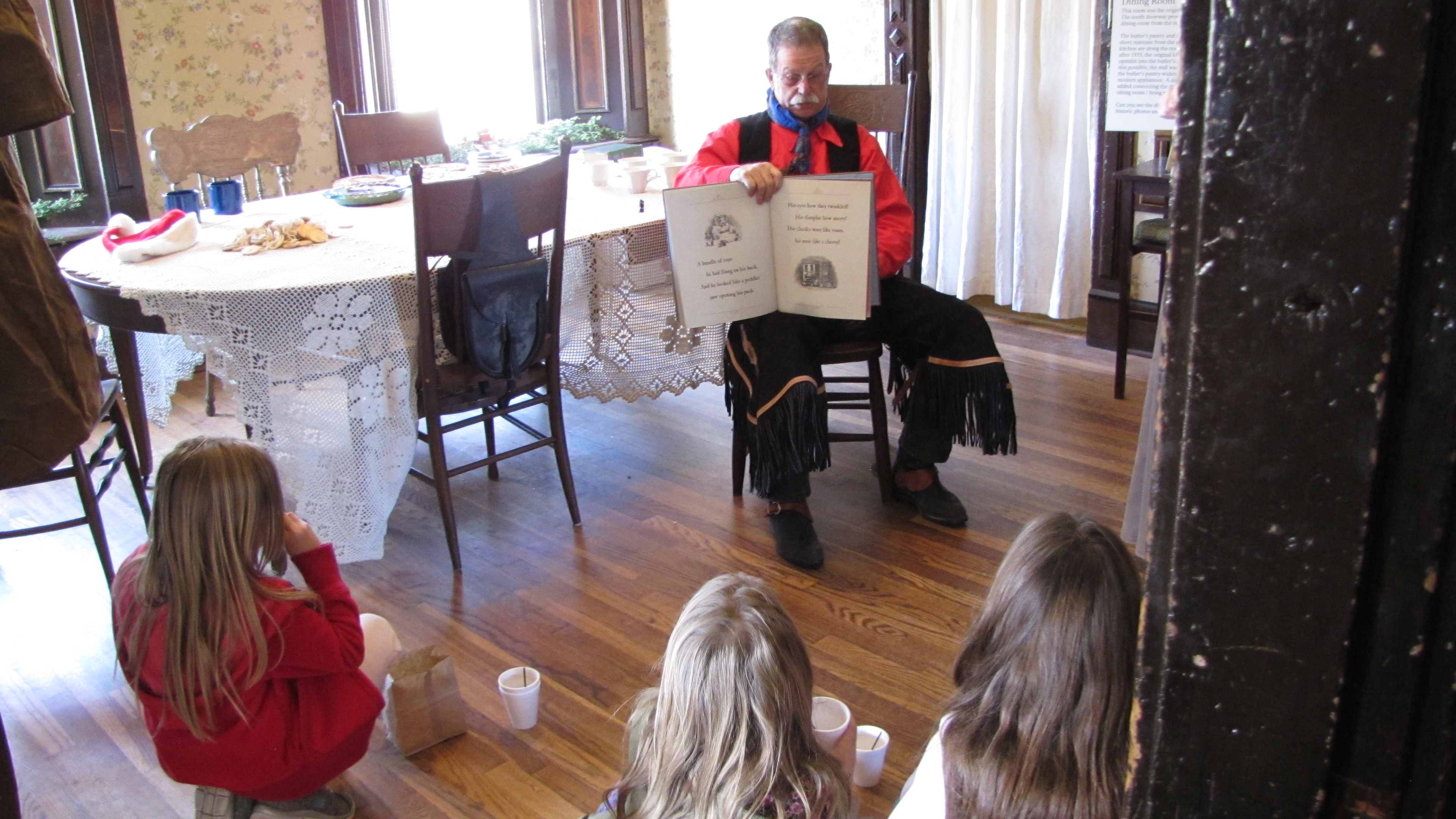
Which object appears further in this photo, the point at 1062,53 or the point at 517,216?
the point at 1062,53

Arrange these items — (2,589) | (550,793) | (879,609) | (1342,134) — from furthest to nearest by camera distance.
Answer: (2,589), (879,609), (550,793), (1342,134)

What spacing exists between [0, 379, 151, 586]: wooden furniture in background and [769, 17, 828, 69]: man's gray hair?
1658 millimetres

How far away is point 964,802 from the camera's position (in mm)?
1170

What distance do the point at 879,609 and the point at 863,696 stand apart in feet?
1.07

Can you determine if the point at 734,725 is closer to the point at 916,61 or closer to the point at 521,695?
the point at 521,695

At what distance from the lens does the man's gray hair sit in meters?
2.64

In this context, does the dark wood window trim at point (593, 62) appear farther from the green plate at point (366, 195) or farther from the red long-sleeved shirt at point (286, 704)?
the red long-sleeved shirt at point (286, 704)

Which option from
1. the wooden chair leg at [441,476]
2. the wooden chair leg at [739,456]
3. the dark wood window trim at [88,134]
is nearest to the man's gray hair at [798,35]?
the wooden chair leg at [739,456]

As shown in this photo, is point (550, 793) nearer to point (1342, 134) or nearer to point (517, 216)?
point (517, 216)

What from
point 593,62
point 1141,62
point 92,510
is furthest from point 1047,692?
point 593,62

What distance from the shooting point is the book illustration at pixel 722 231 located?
99.7 inches

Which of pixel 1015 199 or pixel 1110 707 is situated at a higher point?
pixel 1015 199

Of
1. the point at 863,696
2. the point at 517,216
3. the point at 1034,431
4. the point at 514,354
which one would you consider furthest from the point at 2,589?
the point at 1034,431

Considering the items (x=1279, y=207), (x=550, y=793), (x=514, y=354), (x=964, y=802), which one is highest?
(x=1279, y=207)
